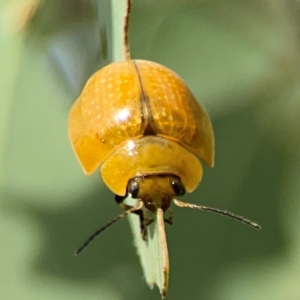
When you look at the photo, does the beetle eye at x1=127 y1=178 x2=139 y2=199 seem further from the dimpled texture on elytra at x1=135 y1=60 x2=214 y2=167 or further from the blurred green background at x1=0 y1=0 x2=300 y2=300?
the blurred green background at x1=0 y1=0 x2=300 y2=300

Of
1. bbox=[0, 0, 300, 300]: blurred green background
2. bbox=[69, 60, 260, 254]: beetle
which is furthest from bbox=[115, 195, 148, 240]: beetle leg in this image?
bbox=[0, 0, 300, 300]: blurred green background

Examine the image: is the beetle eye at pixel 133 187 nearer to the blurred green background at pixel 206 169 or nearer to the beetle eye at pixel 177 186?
the beetle eye at pixel 177 186

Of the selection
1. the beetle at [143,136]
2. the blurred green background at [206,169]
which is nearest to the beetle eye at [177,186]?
the beetle at [143,136]

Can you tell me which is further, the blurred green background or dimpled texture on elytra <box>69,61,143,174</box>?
the blurred green background

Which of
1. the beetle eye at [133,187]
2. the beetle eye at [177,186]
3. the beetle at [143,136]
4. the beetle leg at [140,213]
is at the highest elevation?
the beetle at [143,136]

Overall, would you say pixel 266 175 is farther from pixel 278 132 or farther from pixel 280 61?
pixel 280 61

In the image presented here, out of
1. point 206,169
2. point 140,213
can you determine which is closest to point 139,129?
point 140,213

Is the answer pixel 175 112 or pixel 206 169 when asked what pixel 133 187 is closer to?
pixel 175 112

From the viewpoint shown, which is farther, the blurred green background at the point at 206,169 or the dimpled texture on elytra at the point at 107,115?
the blurred green background at the point at 206,169
